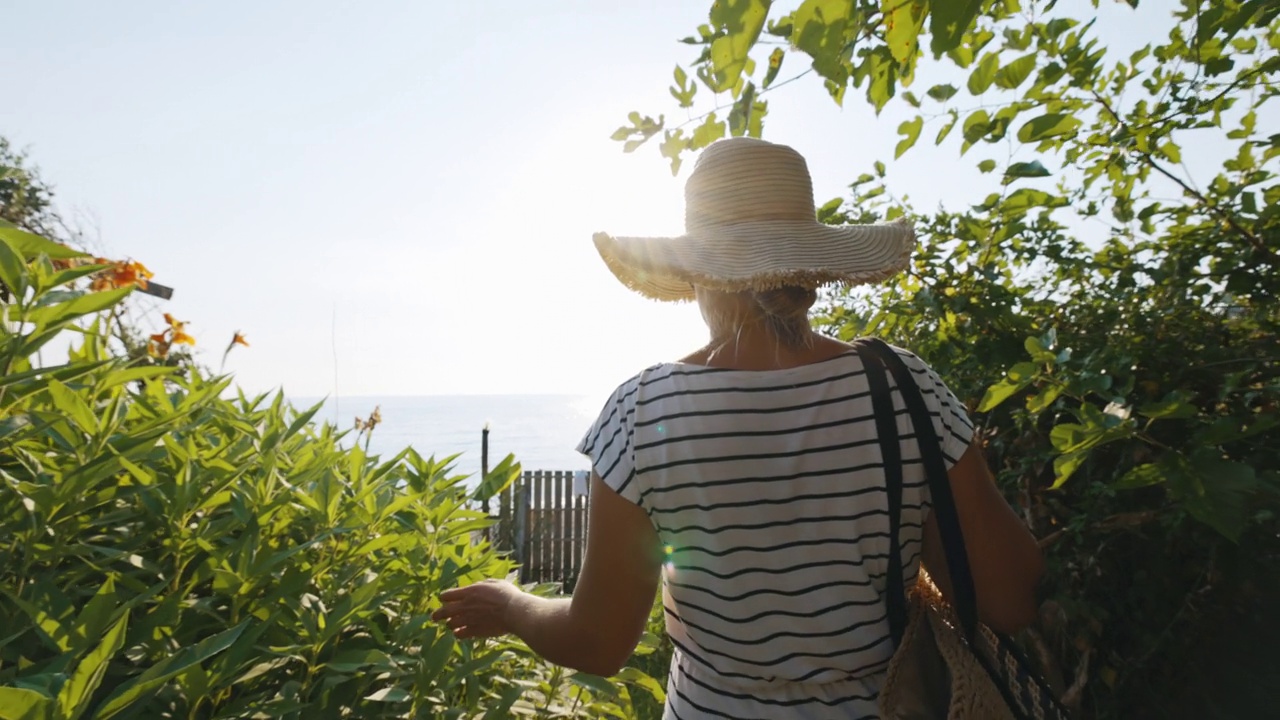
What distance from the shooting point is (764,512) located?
116cm

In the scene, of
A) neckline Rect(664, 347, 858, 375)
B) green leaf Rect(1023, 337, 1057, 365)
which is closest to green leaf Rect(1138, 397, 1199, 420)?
green leaf Rect(1023, 337, 1057, 365)

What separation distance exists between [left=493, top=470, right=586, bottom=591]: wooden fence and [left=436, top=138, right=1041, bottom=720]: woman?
978 cm

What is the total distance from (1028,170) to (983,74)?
30cm

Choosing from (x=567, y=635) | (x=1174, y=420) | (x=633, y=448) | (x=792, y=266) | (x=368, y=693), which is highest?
(x=792, y=266)

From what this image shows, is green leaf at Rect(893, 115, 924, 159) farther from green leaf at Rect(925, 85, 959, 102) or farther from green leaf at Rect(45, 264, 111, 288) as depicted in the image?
green leaf at Rect(45, 264, 111, 288)

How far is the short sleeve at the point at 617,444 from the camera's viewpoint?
1197 millimetres

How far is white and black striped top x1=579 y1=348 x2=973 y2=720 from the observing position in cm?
116

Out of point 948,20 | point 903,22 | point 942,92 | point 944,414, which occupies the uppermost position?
point 942,92

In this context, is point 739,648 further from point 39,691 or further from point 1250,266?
point 1250,266

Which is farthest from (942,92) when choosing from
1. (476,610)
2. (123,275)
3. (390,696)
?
(123,275)

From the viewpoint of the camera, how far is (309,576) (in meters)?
1.38

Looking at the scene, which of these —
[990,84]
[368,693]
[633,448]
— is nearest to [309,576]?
[368,693]

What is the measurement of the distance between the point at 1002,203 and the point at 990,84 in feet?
1.55

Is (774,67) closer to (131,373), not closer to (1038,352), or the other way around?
(1038,352)
